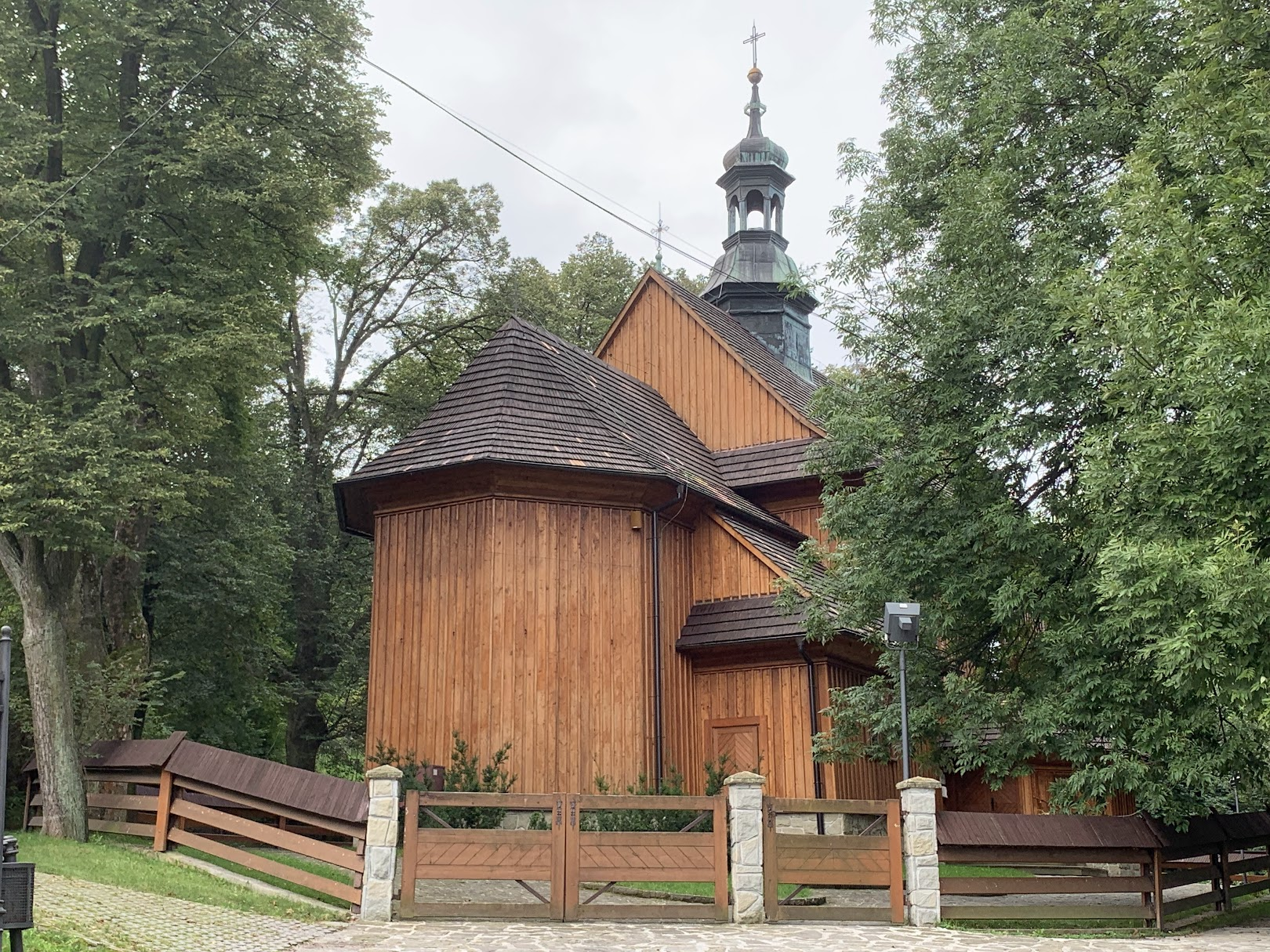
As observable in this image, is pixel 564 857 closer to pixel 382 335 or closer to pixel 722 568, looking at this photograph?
pixel 722 568

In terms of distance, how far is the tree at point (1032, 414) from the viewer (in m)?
11.6

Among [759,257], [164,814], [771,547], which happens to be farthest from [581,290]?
[164,814]

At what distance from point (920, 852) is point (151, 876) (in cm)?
704

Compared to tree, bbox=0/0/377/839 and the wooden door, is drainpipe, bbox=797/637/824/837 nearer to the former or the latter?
the wooden door

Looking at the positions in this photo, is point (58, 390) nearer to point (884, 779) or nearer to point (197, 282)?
point (197, 282)

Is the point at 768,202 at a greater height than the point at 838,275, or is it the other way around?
the point at 768,202

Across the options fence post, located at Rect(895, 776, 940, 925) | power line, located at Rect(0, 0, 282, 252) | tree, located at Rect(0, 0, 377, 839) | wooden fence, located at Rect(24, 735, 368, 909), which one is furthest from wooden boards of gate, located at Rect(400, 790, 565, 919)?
power line, located at Rect(0, 0, 282, 252)

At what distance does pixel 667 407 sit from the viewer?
22.5 meters

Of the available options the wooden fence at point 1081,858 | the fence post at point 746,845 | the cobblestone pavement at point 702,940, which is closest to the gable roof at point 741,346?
the wooden fence at point 1081,858

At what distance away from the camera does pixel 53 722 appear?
1383 centimetres

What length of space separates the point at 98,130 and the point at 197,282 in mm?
2564

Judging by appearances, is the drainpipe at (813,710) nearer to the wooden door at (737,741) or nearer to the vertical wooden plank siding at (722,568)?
the wooden door at (737,741)

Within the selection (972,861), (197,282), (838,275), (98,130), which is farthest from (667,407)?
(972,861)

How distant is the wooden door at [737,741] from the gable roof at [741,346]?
5.49 metres
